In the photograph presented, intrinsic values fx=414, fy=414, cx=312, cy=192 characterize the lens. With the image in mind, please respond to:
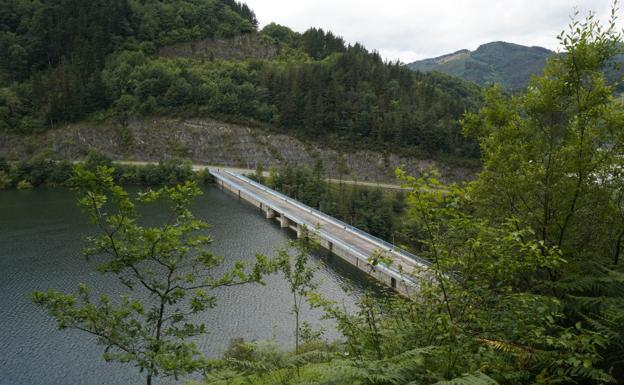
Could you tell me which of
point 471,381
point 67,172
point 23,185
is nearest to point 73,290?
point 471,381

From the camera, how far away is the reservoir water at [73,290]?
1909 centimetres

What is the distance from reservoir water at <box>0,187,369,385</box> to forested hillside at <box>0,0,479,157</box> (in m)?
36.0

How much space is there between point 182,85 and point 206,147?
1470 centimetres

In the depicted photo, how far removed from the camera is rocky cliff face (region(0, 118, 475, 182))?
72.2 m

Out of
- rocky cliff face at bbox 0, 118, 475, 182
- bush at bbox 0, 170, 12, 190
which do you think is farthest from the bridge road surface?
bush at bbox 0, 170, 12, 190

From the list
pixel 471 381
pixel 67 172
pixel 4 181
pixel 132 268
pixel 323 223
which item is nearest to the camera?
pixel 471 381

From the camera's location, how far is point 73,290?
26.7m

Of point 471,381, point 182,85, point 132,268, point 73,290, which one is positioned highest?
point 182,85

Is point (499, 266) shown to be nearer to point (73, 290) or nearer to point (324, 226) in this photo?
point (73, 290)

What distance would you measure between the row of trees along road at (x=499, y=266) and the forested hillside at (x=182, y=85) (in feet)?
231

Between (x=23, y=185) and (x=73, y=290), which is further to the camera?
(x=23, y=185)

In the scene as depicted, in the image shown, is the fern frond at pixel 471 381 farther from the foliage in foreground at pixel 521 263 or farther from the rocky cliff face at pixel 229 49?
the rocky cliff face at pixel 229 49

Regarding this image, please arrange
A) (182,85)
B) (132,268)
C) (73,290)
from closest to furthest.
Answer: (132,268), (73,290), (182,85)

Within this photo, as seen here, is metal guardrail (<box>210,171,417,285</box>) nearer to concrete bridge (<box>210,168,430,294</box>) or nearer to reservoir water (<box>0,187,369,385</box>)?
concrete bridge (<box>210,168,430,294</box>)
